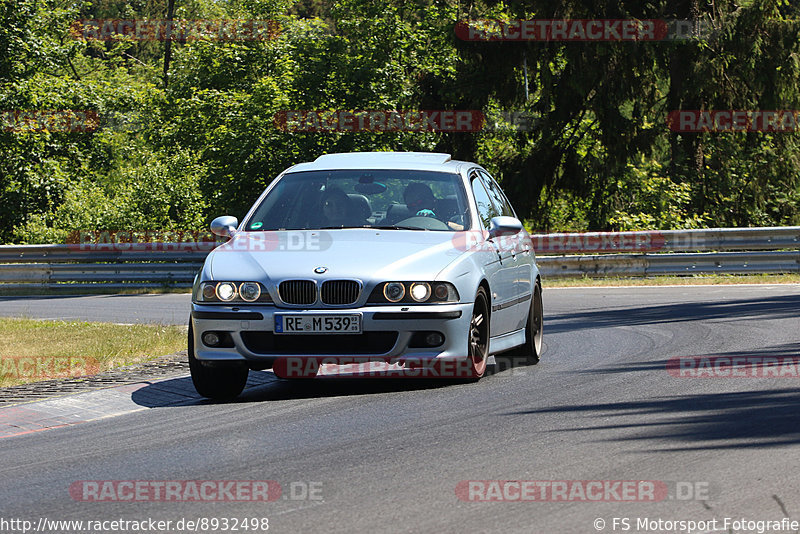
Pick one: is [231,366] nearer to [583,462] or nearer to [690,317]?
[583,462]

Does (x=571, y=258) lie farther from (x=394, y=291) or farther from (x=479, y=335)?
(x=394, y=291)

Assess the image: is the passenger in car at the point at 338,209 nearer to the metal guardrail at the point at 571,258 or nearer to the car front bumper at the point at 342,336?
the car front bumper at the point at 342,336

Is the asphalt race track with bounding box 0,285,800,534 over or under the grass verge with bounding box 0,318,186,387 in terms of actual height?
over

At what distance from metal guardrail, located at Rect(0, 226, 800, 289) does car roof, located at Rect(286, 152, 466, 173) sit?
11890 millimetres

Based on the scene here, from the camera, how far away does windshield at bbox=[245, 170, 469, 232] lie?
30.7 feet

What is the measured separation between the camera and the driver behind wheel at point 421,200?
941 cm

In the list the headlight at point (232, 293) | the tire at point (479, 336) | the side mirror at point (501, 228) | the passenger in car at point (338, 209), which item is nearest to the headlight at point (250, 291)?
the headlight at point (232, 293)

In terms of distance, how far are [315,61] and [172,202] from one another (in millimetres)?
5288

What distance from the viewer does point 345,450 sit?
21.1 ft

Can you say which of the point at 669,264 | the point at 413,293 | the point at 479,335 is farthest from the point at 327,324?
the point at 669,264

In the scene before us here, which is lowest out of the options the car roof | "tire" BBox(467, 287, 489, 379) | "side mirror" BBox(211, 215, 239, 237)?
"tire" BBox(467, 287, 489, 379)

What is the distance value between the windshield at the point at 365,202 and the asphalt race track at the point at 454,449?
1.23 meters

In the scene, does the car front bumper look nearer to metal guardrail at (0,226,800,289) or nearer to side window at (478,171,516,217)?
side window at (478,171,516,217)

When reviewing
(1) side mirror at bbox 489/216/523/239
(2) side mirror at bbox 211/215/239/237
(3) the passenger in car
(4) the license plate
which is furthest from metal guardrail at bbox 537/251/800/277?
(4) the license plate
